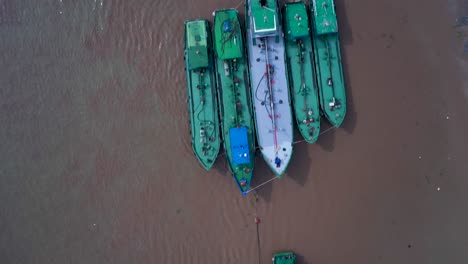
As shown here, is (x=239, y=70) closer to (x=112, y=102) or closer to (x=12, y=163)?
(x=112, y=102)

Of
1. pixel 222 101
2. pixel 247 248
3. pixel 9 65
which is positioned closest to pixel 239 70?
pixel 222 101

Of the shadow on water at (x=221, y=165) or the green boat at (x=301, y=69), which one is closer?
the green boat at (x=301, y=69)

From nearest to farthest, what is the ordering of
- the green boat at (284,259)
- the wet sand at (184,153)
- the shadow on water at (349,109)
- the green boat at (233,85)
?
the green boat at (284,259)
the green boat at (233,85)
the wet sand at (184,153)
the shadow on water at (349,109)

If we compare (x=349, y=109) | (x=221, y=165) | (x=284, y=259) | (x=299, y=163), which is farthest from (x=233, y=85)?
(x=284, y=259)

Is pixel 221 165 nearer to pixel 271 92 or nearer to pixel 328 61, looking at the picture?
pixel 271 92

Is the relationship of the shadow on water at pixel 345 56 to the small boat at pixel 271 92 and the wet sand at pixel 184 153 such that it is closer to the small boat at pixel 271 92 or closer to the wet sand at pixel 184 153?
the wet sand at pixel 184 153

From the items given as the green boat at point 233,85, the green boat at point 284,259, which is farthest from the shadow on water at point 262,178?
the green boat at point 284,259
